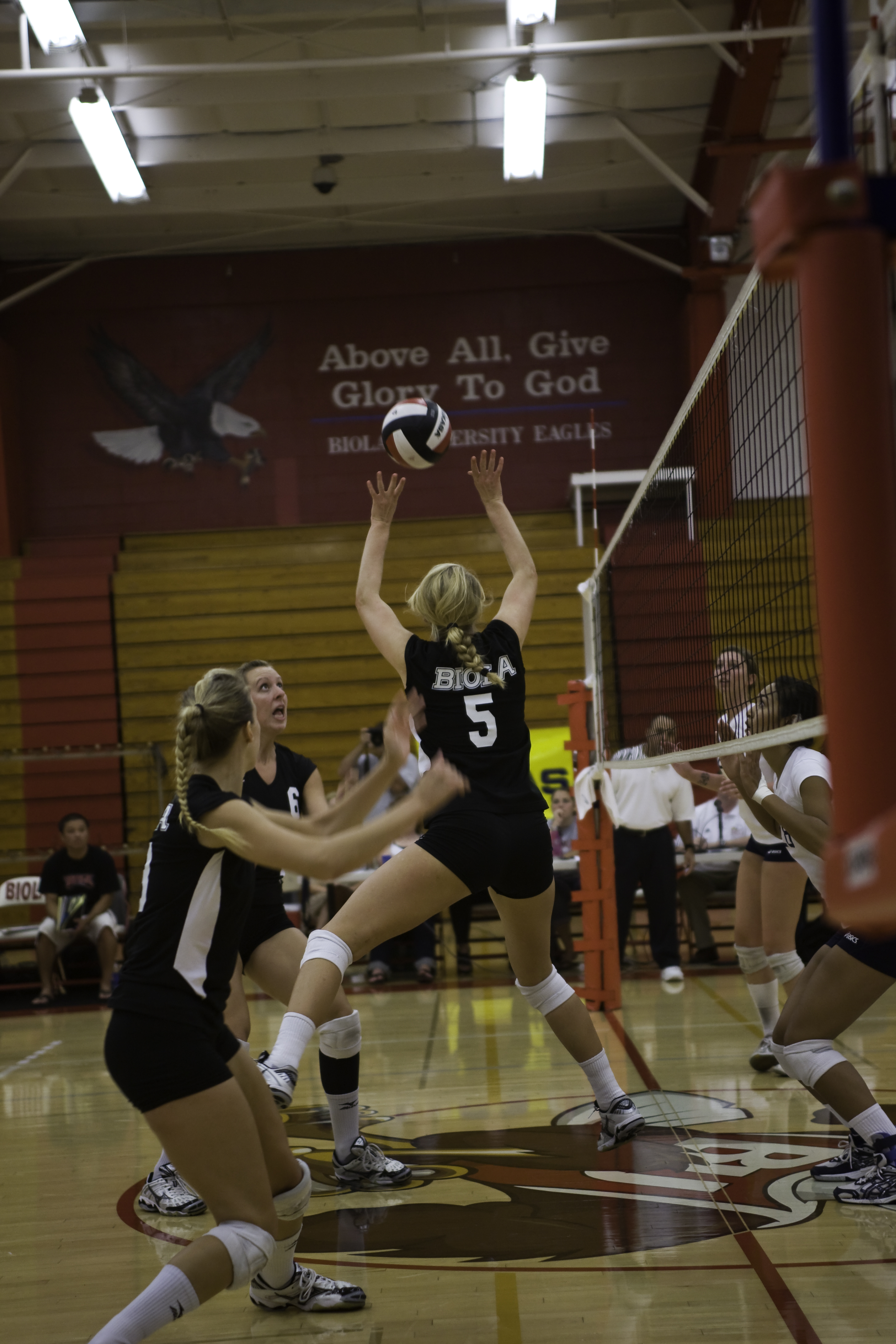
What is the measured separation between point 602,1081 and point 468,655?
1.50 meters

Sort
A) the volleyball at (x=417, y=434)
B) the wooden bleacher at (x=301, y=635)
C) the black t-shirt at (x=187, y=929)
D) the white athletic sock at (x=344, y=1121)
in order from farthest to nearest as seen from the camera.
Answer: the wooden bleacher at (x=301, y=635)
the volleyball at (x=417, y=434)
the white athletic sock at (x=344, y=1121)
the black t-shirt at (x=187, y=929)

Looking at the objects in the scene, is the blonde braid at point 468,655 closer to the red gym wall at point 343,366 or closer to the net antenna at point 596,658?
the net antenna at point 596,658

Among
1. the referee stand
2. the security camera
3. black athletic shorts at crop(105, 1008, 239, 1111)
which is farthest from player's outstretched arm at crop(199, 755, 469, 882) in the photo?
the security camera

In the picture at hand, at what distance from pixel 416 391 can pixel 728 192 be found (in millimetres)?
4692

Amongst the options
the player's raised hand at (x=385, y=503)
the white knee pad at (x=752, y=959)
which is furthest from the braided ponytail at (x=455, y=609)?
the white knee pad at (x=752, y=959)

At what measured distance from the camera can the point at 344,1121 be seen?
13.1 ft

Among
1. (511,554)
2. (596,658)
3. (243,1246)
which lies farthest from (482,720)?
(596,658)

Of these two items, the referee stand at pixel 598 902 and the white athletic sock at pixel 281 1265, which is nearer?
the white athletic sock at pixel 281 1265

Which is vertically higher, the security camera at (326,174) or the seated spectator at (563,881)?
the security camera at (326,174)

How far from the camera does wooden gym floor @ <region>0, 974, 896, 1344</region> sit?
2873 millimetres

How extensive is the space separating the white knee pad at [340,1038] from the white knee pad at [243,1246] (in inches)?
52.8

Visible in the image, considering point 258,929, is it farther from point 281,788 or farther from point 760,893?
point 760,893

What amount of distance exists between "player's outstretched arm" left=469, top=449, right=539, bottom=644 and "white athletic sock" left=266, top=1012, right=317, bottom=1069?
4.52 feet

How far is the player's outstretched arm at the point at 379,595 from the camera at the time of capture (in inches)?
150
